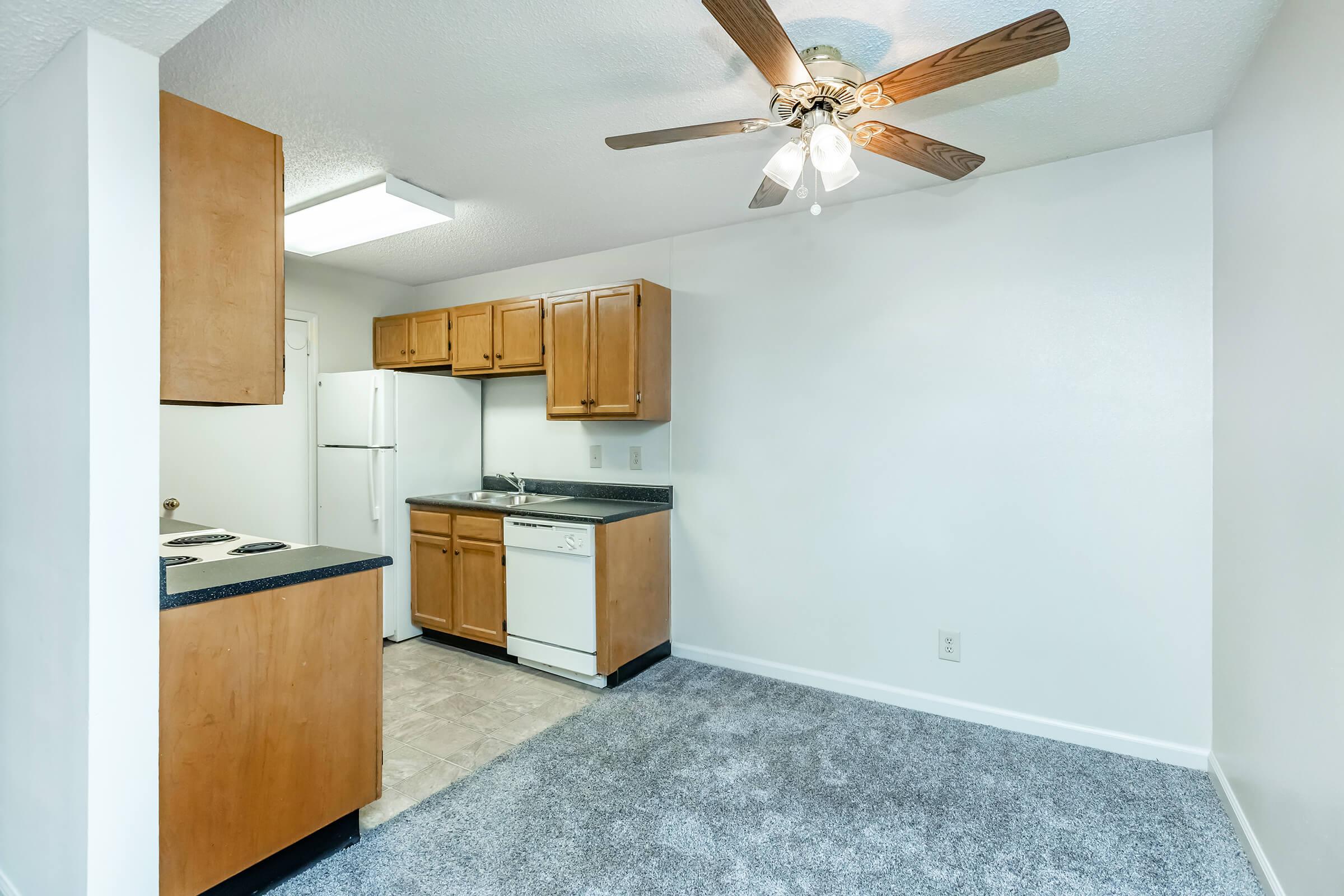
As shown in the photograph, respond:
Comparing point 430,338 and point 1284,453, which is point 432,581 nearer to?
point 430,338

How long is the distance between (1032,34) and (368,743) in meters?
2.65

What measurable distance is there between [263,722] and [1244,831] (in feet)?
9.79

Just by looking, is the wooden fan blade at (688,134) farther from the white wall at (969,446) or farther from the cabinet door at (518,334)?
the cabinet door at (518,334)

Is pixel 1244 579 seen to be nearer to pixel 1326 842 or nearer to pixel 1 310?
pixel 1326 842

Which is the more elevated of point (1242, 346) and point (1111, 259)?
point (1111, 259)

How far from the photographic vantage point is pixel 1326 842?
1.42 m

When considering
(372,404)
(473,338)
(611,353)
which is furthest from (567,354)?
(372,404)

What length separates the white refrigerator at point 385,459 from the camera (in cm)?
388

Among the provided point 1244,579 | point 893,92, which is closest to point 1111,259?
point 1244,579

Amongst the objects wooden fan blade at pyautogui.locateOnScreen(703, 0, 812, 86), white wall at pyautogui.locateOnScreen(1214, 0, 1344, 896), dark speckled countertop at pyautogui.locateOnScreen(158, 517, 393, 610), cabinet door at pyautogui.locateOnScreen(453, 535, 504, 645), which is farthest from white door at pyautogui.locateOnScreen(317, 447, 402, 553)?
white wall at pyautogui.locateOnScreen(1214, 0, 1344, 896)

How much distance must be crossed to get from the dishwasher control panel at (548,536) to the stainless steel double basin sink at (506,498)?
0.41 m

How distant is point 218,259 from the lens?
167cm

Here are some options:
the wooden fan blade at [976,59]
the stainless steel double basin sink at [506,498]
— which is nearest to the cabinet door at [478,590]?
the stainless steel double basin sink at [506,498]

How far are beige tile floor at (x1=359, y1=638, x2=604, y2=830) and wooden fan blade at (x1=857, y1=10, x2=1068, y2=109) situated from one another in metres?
2.71
